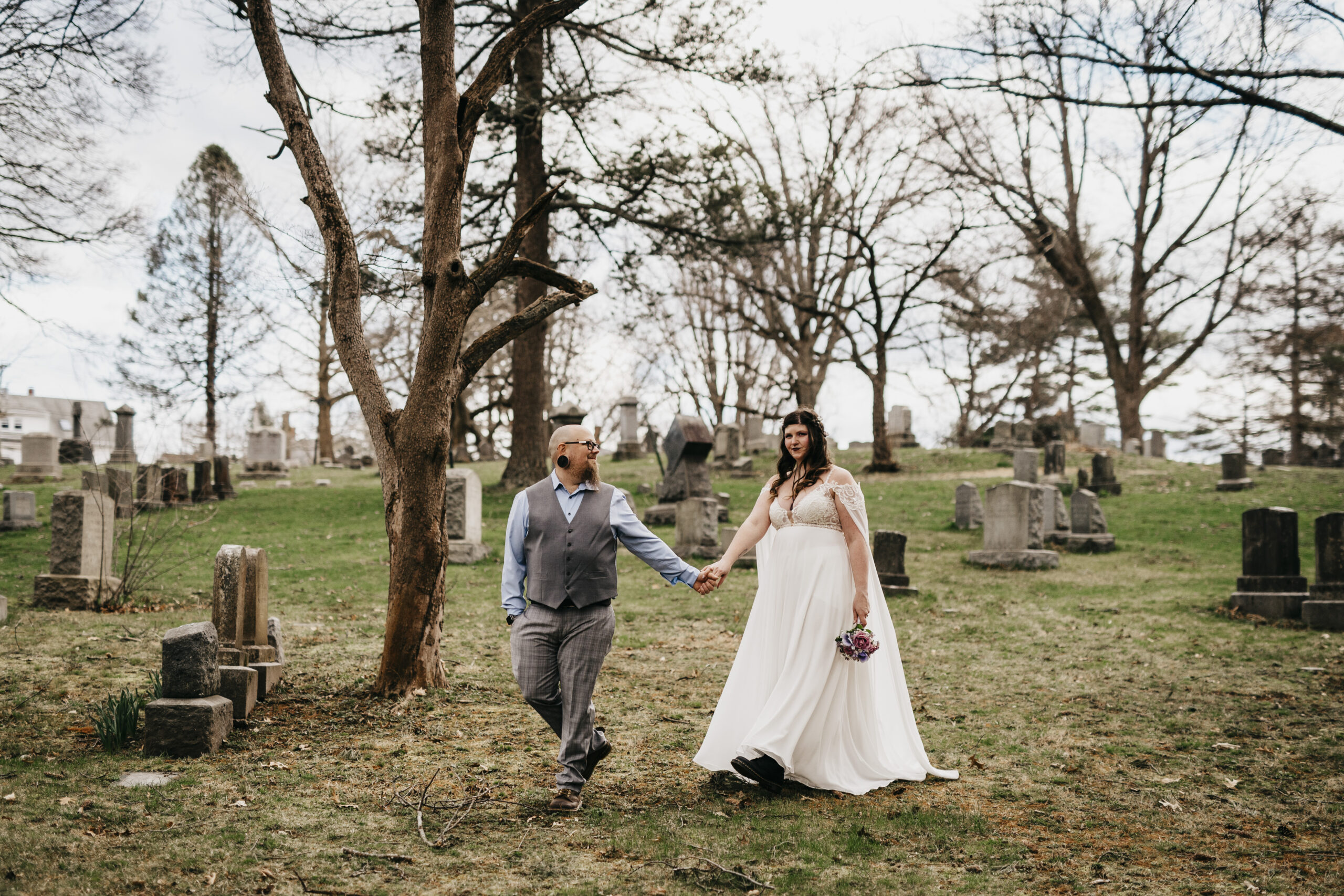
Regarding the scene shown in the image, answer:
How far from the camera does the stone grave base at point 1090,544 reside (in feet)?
52.4

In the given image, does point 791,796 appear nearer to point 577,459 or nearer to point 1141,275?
point 577,459

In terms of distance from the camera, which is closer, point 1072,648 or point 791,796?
point 791,796

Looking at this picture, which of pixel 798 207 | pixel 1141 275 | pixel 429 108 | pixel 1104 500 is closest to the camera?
pixel 429 108

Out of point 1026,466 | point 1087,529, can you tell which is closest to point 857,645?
point 1087,529

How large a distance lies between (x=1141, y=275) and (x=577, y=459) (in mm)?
29410

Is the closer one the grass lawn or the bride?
the grass lawn

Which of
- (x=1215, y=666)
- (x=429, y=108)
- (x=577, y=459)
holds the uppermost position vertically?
(x=429, y=108)

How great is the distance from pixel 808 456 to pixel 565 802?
7.39 ft

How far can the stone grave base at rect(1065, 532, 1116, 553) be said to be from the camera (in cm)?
1598

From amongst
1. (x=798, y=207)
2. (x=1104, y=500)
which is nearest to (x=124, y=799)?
(x=798, y=207)

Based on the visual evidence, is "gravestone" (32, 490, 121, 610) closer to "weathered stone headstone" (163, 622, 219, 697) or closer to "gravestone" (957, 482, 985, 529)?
"weathered stone headstone" (163, 622, 219, 697)

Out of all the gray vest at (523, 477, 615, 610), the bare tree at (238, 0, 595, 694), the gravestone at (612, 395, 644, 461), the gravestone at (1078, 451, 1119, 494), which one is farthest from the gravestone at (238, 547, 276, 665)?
the gravestone at (612, 395, 644, 461)

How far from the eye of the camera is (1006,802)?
198 inches

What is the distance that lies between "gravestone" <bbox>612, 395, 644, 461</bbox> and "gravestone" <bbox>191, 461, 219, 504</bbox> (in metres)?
12.6
